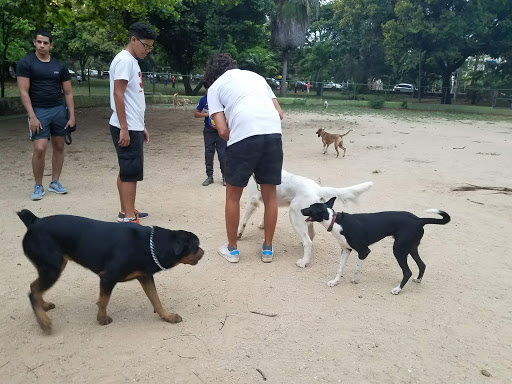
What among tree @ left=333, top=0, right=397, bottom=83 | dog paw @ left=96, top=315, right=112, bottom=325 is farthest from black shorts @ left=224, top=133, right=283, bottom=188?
tree @ left=333, top=0, right=397, bottom=83

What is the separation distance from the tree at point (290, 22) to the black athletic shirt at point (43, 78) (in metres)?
27.9

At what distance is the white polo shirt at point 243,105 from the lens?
12.6ft

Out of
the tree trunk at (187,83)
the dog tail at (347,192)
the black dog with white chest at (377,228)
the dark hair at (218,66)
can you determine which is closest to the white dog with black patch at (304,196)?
the dog tail at (347,192)

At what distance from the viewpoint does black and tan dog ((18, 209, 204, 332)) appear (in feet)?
9.39

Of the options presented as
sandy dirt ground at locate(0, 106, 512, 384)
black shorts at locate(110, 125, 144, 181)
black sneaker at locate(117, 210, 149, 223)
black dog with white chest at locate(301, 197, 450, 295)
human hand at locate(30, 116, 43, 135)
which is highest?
human hand at locate(30, 116, 43, 135)

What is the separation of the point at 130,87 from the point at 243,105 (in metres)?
1.48

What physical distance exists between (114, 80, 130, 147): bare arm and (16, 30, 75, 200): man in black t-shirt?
68.1 inches

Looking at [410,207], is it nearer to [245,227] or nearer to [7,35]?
[245,227]

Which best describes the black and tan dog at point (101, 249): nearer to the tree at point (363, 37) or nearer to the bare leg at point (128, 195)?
the bare leg at point (128, 195)

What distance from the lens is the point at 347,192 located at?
416 centimetres

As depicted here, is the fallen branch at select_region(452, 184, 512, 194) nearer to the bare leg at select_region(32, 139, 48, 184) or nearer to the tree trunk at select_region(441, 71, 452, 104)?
the bare leg at select_region(32, 139, 48, 184)

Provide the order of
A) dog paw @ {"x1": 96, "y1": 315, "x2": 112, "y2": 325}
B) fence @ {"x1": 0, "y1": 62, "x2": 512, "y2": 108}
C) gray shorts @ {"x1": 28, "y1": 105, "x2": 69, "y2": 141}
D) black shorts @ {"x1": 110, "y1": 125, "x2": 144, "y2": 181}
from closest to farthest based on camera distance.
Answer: dog paw @ {"x1": 96, "y1": 315, "x2": 112, "y2": 325}, black shorts @ {"x1": 110, "y1": 125, "x2": 144, "y2": 181}, gray shorts @ {"x1": 28, "y1": 105, "x2": 69, "y2": 141}, fence @ {"x1": 0, "y1": 62, "x2": 512, "y2": 108}

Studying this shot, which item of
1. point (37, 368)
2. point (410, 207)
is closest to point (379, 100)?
point (410, 207)

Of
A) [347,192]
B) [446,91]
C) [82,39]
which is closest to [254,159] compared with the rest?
[347,192]
